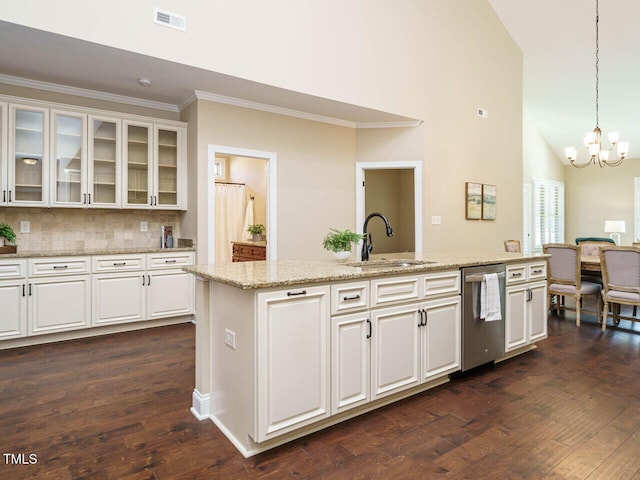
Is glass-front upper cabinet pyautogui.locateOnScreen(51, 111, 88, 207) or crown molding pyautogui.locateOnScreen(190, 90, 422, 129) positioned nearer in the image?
glass-front upper cabinet pyautogui.locateOnScreen(51, 111, 88, 207)

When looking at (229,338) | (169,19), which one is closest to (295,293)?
(229,338)

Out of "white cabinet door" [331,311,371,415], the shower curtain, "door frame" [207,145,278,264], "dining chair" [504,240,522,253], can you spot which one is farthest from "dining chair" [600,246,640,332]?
the shower curtain

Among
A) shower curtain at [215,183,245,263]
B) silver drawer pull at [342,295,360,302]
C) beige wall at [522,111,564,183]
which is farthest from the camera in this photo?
beige wall at [522,111,564,183]

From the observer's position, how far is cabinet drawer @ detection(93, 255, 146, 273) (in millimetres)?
4059

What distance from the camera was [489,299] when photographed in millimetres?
3010

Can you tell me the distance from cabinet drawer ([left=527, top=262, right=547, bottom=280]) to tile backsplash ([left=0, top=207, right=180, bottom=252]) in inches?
152

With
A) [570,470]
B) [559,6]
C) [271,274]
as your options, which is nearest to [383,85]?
[559,6]

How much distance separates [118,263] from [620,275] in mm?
5283

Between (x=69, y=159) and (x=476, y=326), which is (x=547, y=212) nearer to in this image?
(x=476, y=326)

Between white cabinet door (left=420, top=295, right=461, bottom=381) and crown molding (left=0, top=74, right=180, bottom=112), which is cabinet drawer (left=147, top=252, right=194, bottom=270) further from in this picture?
white cabinet door (left=420, top=295, right=461, bottom=381)

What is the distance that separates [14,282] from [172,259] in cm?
141

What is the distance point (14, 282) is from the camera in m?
3.66

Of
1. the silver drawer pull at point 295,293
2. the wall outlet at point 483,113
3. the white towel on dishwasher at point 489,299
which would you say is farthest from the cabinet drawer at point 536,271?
the wall outlet at point 483,113

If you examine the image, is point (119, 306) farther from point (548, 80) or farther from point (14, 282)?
point (548, 80)
